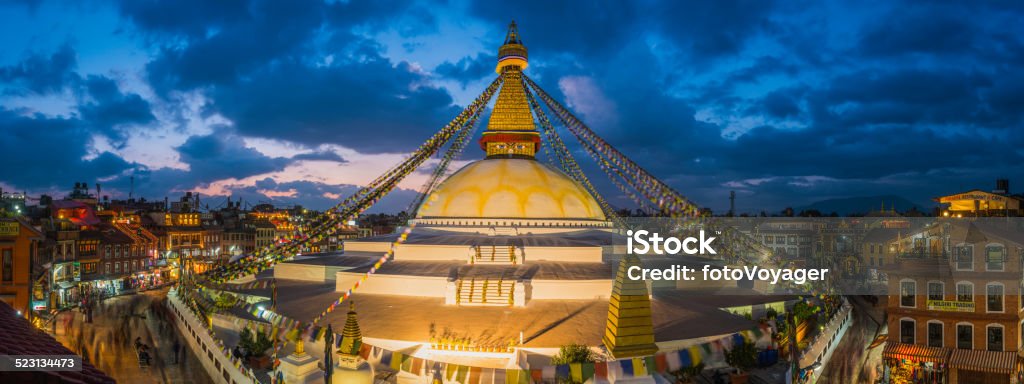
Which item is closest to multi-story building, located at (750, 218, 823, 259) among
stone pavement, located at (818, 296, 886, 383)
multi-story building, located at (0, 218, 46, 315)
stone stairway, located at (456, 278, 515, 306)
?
stone pavement, located at (818, 296, 886, 383)

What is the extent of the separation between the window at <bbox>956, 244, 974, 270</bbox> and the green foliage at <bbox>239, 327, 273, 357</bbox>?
16616 mm

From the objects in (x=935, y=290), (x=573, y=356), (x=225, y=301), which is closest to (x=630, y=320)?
(x=573, y=356)

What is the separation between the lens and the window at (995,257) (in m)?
13.8

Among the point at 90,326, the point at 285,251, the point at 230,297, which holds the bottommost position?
the point at 90,326

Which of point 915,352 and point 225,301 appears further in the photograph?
Result: point 225,301

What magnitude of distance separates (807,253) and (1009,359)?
24573 mm

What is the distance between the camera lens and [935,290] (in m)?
14.5

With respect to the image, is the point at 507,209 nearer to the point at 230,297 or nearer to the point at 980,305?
the point at 230,297

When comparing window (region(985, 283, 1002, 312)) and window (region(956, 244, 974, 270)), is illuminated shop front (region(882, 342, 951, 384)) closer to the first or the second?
window (region(985, 283, 1002, 312))

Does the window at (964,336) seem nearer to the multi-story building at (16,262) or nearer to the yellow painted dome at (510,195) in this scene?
the yellow painted dome at (510,195)

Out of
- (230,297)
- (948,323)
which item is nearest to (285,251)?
(230,297)

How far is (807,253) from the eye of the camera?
36.7 meters

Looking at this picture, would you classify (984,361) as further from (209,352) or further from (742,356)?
(209,352)

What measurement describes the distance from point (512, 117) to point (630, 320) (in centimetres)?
1737
